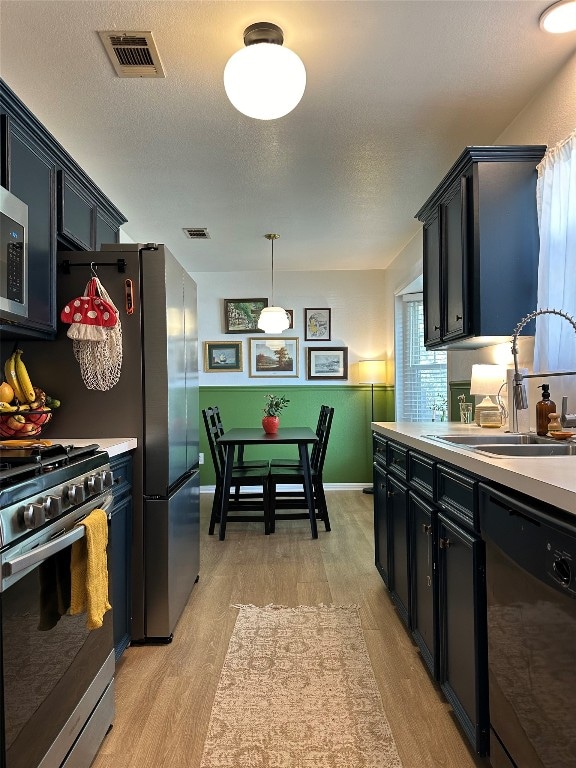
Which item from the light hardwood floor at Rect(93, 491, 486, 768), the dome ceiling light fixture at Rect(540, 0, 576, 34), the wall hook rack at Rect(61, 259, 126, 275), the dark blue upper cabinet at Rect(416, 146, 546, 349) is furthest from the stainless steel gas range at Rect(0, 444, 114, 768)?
the dome ceiling light fixture at Rect(540, 0, 576, 34)

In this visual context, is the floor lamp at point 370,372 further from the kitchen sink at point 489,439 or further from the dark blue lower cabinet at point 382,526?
the kitchen sink at point 489,439

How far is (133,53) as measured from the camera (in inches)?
92.9

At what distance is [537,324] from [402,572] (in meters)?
1.29

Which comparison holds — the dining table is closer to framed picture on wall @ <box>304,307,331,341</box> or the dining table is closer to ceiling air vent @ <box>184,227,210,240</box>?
ceiling air vent @ <box>184,227,210,240</box>

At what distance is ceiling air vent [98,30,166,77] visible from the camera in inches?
88.7

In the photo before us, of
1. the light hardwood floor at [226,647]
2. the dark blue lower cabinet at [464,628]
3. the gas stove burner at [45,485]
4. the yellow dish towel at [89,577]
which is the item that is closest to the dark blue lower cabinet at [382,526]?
the light hardwood floor at [226,647]

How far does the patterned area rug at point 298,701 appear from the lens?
5.72ft

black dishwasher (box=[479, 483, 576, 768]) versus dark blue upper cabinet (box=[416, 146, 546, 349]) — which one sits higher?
dark blue upper cabinet (box=[416, 146, 546, 349])

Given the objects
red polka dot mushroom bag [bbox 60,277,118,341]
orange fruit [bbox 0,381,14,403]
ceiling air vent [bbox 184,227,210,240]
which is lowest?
orange fruit [bbox 0,381,14,403]

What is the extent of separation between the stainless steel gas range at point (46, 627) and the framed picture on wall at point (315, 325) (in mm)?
4813

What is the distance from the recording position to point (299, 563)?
3.74 metres

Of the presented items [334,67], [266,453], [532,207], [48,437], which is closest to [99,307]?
[48,437]

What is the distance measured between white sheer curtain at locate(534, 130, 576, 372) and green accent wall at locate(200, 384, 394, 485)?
157 inches

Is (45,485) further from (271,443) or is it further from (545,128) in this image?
(271,443)
